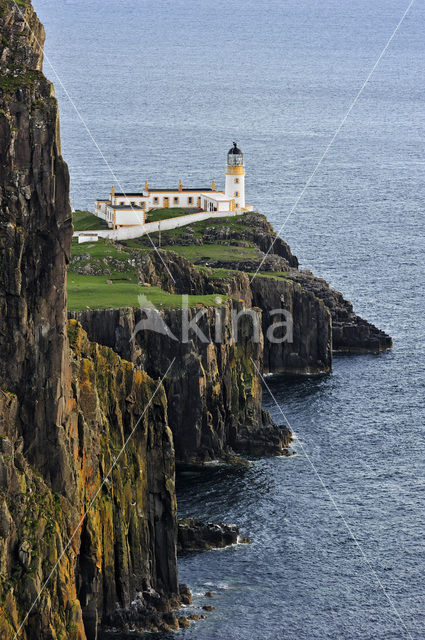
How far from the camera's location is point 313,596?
445ft

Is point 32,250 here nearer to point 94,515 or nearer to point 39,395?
point 39,395

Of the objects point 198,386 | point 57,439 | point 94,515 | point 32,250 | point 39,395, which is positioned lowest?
point 94,515

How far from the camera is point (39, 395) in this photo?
108875 millimetres

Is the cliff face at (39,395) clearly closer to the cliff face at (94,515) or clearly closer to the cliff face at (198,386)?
the cliff face at (94,515)

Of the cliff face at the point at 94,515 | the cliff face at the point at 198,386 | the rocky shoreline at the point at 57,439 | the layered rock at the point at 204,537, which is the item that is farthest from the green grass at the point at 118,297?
the rocky shoreline at the point at 57,439

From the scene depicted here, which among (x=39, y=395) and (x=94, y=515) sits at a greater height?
(x=39, y=395)

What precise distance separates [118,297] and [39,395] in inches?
3189

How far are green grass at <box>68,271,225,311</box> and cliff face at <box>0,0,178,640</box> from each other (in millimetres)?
62934

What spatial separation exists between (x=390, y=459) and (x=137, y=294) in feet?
128

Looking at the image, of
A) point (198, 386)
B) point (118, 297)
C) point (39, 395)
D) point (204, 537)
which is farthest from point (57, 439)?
point (118, 297)

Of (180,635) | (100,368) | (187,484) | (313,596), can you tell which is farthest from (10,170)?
(187,484)

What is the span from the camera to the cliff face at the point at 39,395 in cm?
10300

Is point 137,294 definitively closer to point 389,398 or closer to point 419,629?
point 389,398

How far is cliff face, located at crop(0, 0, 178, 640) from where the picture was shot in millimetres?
103000
